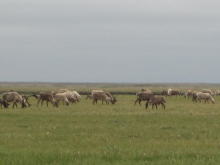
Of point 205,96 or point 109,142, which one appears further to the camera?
point 205,96

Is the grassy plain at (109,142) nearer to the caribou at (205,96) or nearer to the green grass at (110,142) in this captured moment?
the green grass at (110,142)

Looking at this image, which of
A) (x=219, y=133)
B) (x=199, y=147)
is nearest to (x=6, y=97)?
(x=219, y=133)

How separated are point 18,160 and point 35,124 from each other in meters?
8.37

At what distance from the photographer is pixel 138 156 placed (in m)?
9.18

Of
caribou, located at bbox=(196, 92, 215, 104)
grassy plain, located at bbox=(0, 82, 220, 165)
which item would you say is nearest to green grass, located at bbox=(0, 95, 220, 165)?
grassy plain, located at bbox=(0, 82, 220, 165)

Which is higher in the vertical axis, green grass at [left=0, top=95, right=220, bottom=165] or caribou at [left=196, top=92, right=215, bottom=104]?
caribou at [left=196, top=92, right=215, bottom=104]

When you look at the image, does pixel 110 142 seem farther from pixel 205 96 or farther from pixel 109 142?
pixel 205 96

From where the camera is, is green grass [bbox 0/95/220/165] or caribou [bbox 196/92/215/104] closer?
green grass [bbox 0/95/220/165]

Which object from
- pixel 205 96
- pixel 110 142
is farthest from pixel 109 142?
pixel 205 96

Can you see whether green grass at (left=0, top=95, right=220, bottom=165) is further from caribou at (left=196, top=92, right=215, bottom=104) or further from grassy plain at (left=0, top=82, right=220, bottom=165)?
caribou at (left=196, top=92, right=215, bottom=104)

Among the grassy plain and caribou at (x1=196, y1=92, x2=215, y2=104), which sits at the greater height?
caribou at (x1=196, y1=92, x2=215, y2=104)

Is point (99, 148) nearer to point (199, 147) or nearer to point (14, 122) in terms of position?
point (199, 147)

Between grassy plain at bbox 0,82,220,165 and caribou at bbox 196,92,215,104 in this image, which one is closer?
grassy plain at bbox 0,82,220,165

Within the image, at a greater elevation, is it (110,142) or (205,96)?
(205,96)
